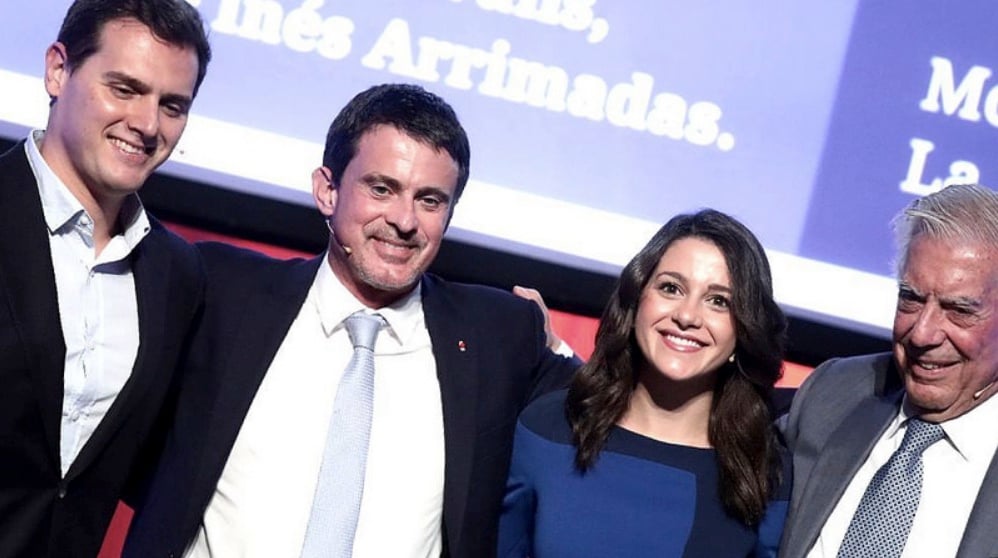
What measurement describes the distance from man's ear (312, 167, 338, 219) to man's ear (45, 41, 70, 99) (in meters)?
0.50

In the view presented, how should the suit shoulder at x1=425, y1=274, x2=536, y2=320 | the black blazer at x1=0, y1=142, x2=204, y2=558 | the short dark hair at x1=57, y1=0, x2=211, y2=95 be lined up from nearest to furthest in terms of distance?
the black blazer at x1=0, y1=142, x2=204, y2=558 → the short dark hair at x1=57, y1=0, x2=211, y2=95 → the suit shoulder at x1=425, y1=274, x2=536, y2=320

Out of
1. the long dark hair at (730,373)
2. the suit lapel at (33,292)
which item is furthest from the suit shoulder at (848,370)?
the suit lapel at (33,292)

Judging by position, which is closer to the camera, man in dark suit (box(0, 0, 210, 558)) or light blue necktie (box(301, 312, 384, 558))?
man in dark suit (box(0, 0, 210, 558))

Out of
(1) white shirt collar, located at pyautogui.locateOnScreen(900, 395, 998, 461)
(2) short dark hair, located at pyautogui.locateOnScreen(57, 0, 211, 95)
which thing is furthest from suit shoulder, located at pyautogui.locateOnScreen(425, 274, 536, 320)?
(1) white shirt collar, located at pyautogui.locateOnScreen(900, 395, 998, 461)

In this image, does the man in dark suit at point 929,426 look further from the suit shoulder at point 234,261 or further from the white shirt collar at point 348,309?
the suit shoulder at point 234,261

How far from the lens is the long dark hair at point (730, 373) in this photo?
2.55 m

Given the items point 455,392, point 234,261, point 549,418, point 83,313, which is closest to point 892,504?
point 549,418

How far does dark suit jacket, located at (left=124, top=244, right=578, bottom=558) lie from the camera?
2426mm

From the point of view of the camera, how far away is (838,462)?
253cm

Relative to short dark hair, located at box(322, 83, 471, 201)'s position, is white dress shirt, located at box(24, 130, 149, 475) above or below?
below

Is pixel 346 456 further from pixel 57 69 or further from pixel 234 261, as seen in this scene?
pixel 57 69

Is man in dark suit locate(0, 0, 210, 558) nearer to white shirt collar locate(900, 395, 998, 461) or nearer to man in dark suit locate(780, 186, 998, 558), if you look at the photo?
man in dark suit locate(780, 186, 998, 558)

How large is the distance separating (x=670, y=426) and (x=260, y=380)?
28.6 inches

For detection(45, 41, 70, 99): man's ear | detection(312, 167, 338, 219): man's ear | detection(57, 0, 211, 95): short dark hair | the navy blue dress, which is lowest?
the navy blue dress
